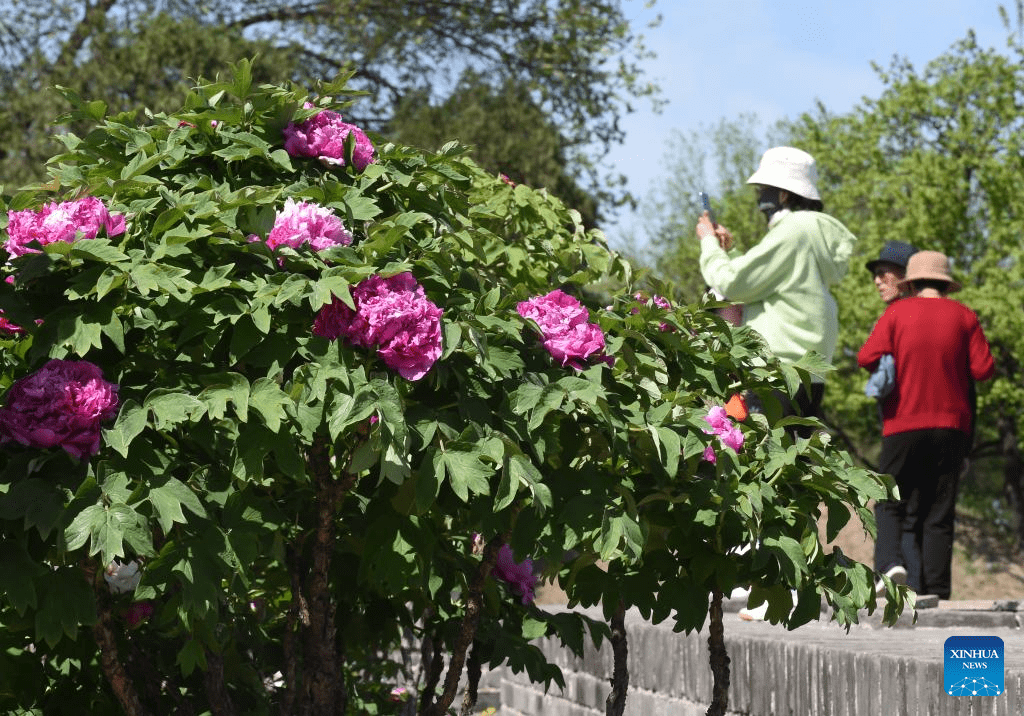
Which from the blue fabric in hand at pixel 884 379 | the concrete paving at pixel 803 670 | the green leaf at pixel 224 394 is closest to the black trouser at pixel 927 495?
the blue fabric in hand at pixel 884 379

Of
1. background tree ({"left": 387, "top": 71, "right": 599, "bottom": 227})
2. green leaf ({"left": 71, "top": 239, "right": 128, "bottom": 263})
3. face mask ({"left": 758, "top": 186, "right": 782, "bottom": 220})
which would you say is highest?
background tree ({"left": 387, "top": 71, "right": 599, "bottom": 227})

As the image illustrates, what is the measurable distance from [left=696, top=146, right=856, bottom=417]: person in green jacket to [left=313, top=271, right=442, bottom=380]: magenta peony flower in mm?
3322

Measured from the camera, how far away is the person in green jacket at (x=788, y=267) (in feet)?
18.7

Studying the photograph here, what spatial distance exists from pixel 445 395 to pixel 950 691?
1.16 metres

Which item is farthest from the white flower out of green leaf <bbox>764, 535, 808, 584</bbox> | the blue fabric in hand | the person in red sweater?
the blue fabric in hand

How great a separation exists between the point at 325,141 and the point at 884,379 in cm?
462

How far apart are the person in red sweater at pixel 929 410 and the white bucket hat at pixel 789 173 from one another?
3.83 ft

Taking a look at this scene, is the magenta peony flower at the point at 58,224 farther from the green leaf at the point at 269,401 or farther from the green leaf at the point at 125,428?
the green leaf at the point at 269,401

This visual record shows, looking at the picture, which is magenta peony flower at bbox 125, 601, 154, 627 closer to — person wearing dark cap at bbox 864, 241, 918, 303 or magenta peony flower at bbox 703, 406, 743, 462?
magenta peony flower at bbox 703, 406, 743, 462

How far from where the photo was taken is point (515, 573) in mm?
3416

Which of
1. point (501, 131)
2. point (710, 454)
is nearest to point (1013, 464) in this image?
point (501, 131)

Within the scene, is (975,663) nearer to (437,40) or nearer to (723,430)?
(723,430)

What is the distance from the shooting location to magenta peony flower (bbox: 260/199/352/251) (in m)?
2.52

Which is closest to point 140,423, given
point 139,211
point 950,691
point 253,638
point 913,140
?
point 139,211
